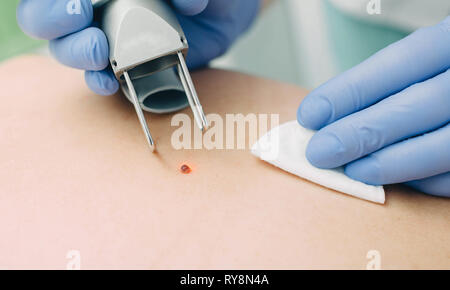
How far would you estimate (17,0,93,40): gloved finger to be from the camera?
96 centimetres

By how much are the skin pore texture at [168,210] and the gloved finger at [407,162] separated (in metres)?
0.06

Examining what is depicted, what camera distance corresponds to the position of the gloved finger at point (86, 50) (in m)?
0.93

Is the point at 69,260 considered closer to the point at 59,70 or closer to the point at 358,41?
the point at 59,70

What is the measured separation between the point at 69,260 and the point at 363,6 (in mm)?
1466

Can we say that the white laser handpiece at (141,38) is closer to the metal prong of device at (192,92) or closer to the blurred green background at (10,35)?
the metal prong of device at (192,92)

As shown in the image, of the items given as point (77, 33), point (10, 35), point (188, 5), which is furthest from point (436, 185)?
point (10, 35)

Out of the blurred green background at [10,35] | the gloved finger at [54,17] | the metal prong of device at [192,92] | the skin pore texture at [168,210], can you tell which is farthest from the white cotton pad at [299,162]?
the blurred green background at [10,35]

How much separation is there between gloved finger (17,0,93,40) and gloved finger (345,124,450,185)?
0.71m

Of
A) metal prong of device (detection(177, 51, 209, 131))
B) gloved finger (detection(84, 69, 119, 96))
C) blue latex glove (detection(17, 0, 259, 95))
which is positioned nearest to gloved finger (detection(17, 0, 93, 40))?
blue latex glove (detection(17, 0, 259, 95))

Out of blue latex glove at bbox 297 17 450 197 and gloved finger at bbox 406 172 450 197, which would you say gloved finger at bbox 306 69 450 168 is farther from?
gloved finger at bbox 406 172 450 197

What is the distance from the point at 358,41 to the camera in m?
1.82

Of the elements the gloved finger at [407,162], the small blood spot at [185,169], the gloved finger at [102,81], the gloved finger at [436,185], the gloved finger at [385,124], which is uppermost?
the gloved finger at [102,81]

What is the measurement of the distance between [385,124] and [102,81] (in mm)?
674

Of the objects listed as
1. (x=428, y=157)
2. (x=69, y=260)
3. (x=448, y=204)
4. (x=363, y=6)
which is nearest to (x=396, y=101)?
(x=428, y=157)
